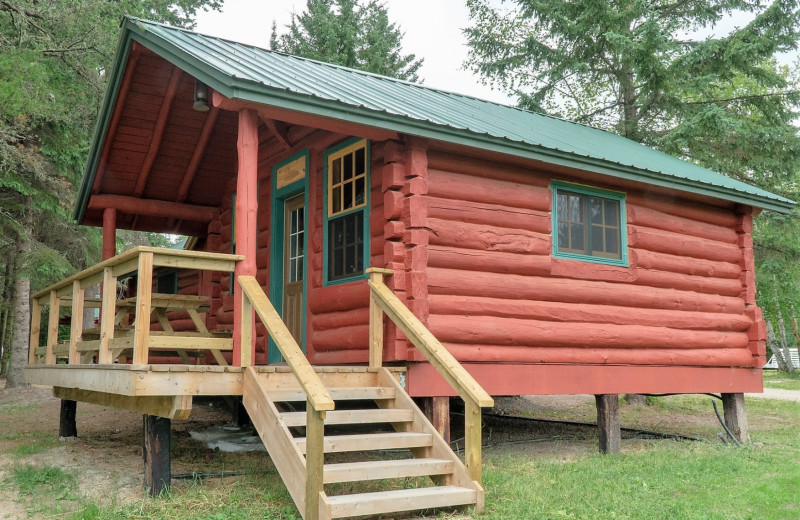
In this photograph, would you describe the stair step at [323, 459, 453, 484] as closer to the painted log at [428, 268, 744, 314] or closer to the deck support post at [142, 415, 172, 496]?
the deck support post at [142, 415, 172, 496]

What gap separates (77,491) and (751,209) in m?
10.3

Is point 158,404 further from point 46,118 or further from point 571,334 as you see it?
point 46,118

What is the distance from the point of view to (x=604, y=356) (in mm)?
9500

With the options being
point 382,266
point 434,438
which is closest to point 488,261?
Answer: point 382,266

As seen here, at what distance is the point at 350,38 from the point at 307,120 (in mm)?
23739

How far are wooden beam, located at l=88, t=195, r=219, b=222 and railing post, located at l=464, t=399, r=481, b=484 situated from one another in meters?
7.73

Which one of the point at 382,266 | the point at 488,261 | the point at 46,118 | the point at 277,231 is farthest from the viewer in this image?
the point at 46,118

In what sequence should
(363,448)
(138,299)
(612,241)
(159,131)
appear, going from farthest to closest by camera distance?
1. (159,131)
2. (612,241)
3. (138,299)
4. (363,448)

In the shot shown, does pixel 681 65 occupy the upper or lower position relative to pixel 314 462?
upper

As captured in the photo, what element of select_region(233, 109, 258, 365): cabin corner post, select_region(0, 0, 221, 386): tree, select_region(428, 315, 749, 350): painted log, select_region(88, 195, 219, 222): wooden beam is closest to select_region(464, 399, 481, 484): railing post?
select_region(428, 315, 749, 350): painted log

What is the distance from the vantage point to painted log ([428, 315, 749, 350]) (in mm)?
8070

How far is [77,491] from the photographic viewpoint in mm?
7000

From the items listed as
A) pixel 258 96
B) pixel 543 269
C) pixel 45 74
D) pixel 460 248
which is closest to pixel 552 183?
pixel 543 269

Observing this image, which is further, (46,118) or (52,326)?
(46,118)
